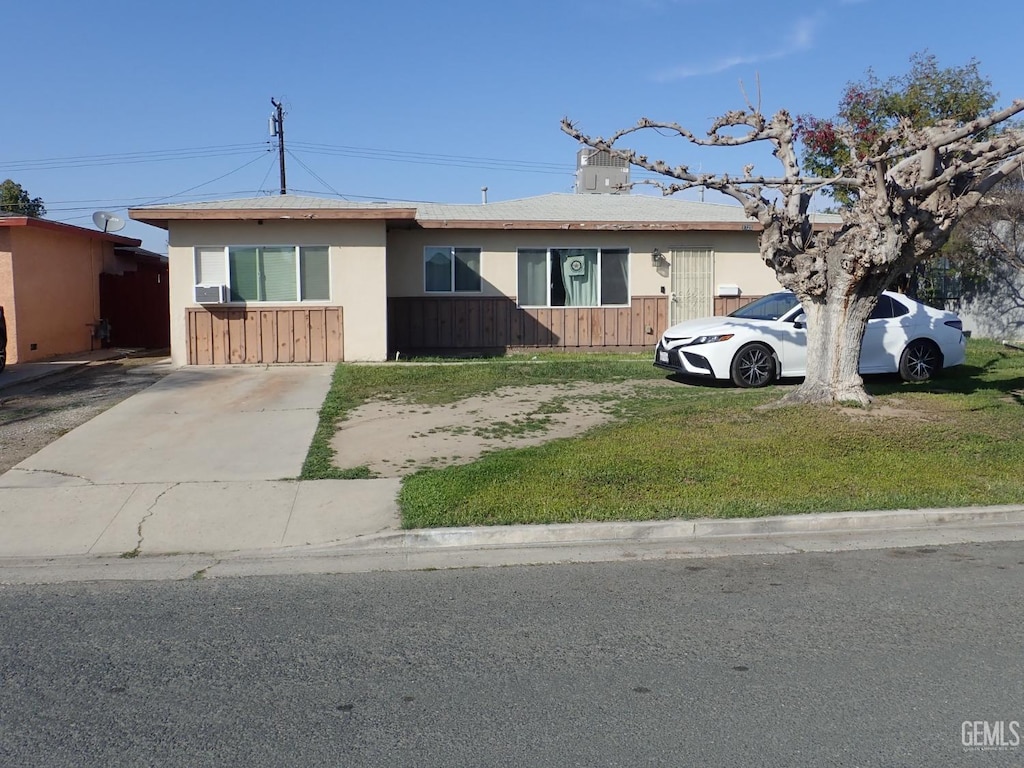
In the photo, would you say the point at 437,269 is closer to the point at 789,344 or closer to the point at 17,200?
the point at 789,344

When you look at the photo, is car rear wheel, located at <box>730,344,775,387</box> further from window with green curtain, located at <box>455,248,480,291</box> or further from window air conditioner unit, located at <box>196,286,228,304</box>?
window air conditioner unit, located at <box>196,286,228,304</box>

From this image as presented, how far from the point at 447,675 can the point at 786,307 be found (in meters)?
11.4

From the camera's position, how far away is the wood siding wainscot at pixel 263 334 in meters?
16.9

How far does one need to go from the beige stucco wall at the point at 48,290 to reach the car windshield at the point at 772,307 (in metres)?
12.4

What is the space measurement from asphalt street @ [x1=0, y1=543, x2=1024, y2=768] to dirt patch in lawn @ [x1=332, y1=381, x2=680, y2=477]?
3.33 metres

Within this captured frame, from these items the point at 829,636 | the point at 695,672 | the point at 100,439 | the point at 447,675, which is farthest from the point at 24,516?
the point at 829,636

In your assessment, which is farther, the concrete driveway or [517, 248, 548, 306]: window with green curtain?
[517, 248, 548, 306]: window with green curtain

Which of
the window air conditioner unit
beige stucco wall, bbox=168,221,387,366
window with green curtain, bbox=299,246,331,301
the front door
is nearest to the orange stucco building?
beige stucco wall, bbox=168,221,387,366

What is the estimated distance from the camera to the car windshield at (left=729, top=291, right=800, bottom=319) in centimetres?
1503

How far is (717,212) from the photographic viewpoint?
21312mm

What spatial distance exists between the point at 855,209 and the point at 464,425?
5.40 m

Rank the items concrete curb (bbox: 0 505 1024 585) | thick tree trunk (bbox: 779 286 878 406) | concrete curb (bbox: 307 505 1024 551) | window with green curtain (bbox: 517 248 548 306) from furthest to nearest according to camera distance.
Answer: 1. window with green curtain (bbox: 517 248 548 306)
2. thick tree trunk (bbox: 779 286 878 406)
3. concrete curb (bbox: 307 505 1024 551)
4. concrete curb (bbox: 0 505 1024 585)

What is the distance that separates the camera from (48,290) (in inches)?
708

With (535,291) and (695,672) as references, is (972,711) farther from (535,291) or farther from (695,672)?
(535,291)
